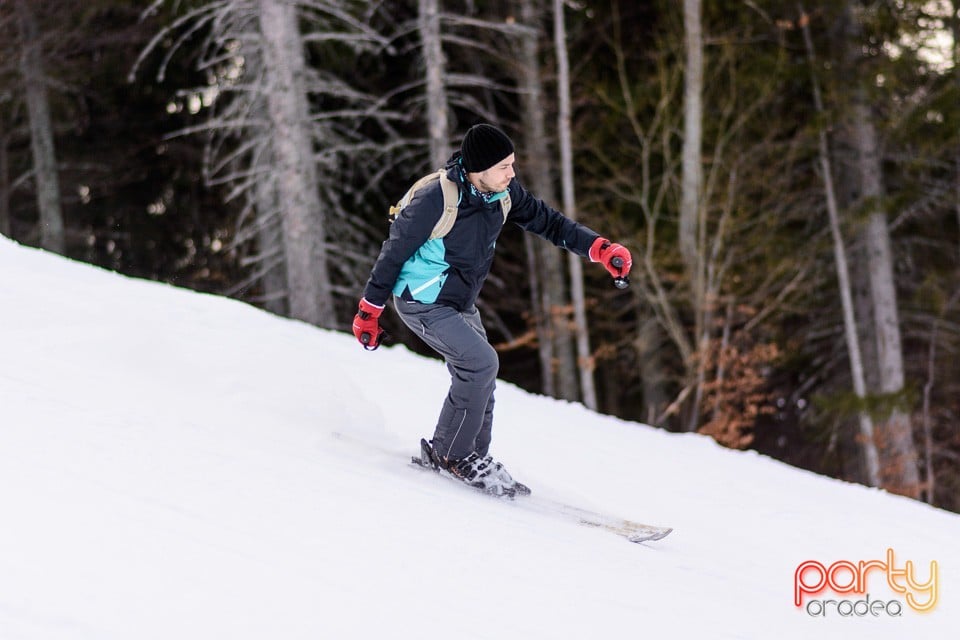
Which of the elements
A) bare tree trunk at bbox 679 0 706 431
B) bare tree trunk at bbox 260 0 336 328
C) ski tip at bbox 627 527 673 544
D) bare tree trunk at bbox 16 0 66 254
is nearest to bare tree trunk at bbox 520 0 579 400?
bare tree trunk at bbox 679 0 706 431

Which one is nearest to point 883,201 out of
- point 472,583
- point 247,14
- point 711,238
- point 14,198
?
point 711,238

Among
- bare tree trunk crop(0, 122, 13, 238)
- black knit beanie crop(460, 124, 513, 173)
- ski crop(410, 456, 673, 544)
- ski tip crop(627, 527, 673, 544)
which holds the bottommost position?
ski tip crop(627, 527, 673, 544)

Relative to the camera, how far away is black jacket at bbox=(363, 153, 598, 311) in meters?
4.47

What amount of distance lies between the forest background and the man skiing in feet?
25.1

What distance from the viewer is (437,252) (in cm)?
461

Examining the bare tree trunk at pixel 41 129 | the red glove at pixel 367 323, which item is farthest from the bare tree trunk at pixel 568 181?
the red glove at pixel 367 323

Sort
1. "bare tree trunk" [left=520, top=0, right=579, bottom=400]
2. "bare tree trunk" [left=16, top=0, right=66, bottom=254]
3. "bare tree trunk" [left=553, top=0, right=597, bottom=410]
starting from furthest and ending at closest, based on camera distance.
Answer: "bare tree trunk" [left=16, top=0, right=66, bottom=254], "bare tree trunk" [left=520, top=0, right=579, bottom=400], "bare tree trunk" [left=553, top=0, right=597, bottom=410]

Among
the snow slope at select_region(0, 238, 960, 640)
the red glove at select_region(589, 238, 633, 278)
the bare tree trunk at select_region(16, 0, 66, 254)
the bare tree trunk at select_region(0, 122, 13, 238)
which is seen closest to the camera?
the snow slope at select_region(0, 238, 960, 640)

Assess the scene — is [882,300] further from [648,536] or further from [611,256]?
[648,536]

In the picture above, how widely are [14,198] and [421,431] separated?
16403mm

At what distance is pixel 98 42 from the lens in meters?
15.9

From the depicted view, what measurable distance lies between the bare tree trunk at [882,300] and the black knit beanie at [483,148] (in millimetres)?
11632

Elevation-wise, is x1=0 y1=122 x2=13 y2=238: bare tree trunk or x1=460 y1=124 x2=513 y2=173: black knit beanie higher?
x1=0 y1=122 x2=13 y2=238: bare tree trunk

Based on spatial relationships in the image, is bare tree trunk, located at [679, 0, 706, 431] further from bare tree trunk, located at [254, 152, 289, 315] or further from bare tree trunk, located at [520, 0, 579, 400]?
bare tree trunk, located at [254, 152, 289, 315]
